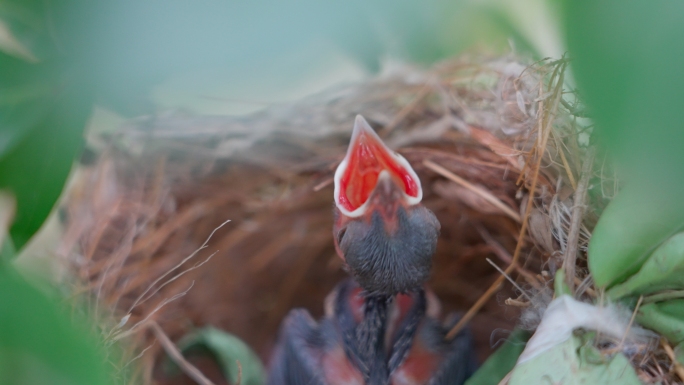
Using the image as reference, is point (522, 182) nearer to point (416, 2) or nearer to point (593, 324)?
point (593, 324)

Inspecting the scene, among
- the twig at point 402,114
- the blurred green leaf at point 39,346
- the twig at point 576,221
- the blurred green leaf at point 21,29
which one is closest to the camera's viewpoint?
Answer: the blurred green leaf at point 39,346

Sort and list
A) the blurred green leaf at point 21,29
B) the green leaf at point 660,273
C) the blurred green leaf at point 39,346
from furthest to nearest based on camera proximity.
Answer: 1. the green leaf at point 660,273
2. the blurred green leaf at point 21,29
3. the blurred green leaf at point 39,346

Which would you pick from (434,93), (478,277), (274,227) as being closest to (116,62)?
(434,93)

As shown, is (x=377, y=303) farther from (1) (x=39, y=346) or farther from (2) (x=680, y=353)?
(1) (x=39, y=346)

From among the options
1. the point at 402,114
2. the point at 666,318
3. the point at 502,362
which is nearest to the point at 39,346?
the point at 666,318

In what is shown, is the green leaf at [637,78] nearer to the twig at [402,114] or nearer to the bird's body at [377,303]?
the bird's body at [377,303]

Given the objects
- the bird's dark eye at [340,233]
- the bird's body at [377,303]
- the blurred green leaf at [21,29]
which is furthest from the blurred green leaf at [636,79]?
the bird's dark eye at [340,233]
